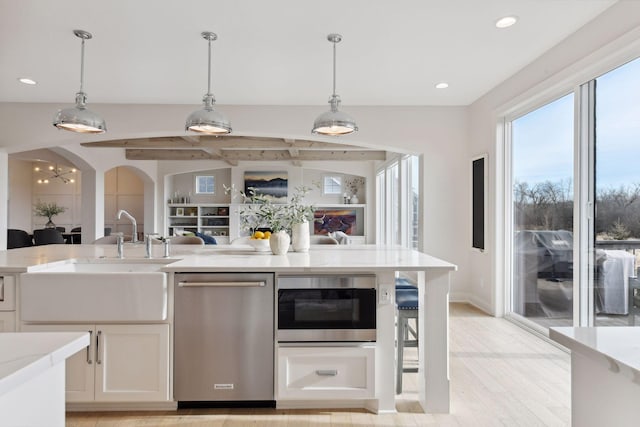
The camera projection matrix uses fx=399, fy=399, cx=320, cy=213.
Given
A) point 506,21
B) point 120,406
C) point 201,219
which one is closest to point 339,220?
point 201,219

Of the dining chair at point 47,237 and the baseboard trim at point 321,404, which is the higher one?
the dining chair at point 47,237

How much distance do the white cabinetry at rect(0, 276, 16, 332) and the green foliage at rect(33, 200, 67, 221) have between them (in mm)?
9425

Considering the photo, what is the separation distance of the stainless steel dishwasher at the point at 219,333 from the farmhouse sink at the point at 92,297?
0.15m

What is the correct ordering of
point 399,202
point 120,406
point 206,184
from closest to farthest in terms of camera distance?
point 120,406, point 399,202, point 206,184

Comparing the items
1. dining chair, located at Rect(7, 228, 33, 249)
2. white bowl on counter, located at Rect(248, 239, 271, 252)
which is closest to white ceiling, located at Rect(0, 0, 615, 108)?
white bowl on counter, located at Rect(248, 239, 271, 252)

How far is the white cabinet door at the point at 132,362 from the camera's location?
2.21 m

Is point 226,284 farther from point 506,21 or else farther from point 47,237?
point 47,237

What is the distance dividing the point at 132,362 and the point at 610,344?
2229 millimetres

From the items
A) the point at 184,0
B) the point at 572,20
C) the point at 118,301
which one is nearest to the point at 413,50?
the point at 572,20

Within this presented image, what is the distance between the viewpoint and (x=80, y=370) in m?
2.22

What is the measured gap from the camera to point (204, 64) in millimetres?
3650

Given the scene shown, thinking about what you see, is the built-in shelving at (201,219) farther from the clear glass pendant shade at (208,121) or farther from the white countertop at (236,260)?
the clear glass pendant shade at (208,121)

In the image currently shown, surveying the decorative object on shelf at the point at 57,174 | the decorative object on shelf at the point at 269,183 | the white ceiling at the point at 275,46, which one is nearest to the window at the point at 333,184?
the decorative object on shelf at the point at 269,183

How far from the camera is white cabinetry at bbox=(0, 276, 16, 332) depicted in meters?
2.21
